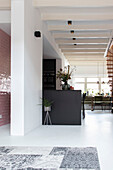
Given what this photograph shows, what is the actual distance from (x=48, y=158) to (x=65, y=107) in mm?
4144

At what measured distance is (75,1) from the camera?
654cm

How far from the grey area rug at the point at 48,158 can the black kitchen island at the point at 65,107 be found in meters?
3.46

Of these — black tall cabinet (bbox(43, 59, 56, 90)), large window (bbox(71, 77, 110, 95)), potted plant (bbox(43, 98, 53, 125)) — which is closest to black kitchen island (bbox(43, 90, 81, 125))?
potted plant (bbox(43, 98, 53, 125))

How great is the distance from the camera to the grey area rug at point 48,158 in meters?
2.89

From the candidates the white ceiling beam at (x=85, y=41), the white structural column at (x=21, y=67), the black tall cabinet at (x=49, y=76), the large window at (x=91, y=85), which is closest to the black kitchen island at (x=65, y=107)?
the white structural column at (x=21, y=67)

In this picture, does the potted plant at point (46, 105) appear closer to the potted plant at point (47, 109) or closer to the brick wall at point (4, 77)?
the potted plant at point (47, 109)

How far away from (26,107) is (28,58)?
114 cm

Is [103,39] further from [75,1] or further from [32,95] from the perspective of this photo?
[32,95]

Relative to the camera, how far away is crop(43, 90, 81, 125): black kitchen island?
736cm

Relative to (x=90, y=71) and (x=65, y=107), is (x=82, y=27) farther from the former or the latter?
(x=90, y=71)

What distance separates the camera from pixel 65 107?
291 inches

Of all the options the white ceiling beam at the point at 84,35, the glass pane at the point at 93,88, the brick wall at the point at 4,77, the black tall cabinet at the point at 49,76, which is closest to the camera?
the brick wall at the point at 4,77

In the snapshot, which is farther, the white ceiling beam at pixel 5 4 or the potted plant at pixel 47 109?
the potted plant at pixel 47 109

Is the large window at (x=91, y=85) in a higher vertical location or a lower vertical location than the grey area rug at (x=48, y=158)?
higher
